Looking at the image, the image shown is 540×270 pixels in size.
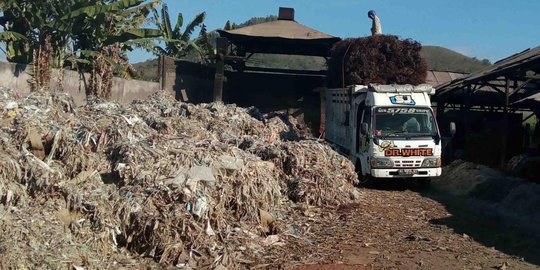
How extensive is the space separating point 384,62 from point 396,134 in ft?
9.96

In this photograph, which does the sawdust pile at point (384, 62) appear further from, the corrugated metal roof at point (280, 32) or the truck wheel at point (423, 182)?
the corrugated metal roof at point (280, 32)

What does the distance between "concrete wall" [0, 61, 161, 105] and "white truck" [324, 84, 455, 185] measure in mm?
8394

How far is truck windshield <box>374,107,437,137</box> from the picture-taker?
1498 cm

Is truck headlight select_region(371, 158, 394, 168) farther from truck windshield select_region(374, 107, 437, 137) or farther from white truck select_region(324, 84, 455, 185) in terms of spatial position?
truck windshield select_region(374, 107, 437, 137)

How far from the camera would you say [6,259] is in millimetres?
6383

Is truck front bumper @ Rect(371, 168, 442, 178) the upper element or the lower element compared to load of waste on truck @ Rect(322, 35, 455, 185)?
lower

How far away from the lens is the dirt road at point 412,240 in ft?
28.4

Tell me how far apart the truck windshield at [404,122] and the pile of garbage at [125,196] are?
325 cm

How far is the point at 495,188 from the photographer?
49.9ft

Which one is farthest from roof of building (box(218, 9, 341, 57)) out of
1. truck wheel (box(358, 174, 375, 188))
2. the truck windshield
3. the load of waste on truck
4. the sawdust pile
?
truck wheel (box(358, 174, 375, 188))

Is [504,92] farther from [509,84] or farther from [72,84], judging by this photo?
[72,84]

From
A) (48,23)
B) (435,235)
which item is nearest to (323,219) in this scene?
(435,235)

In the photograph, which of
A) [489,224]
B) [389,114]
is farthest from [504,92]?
[489,224]

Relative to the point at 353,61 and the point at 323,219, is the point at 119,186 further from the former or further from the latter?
the point at 353,61
